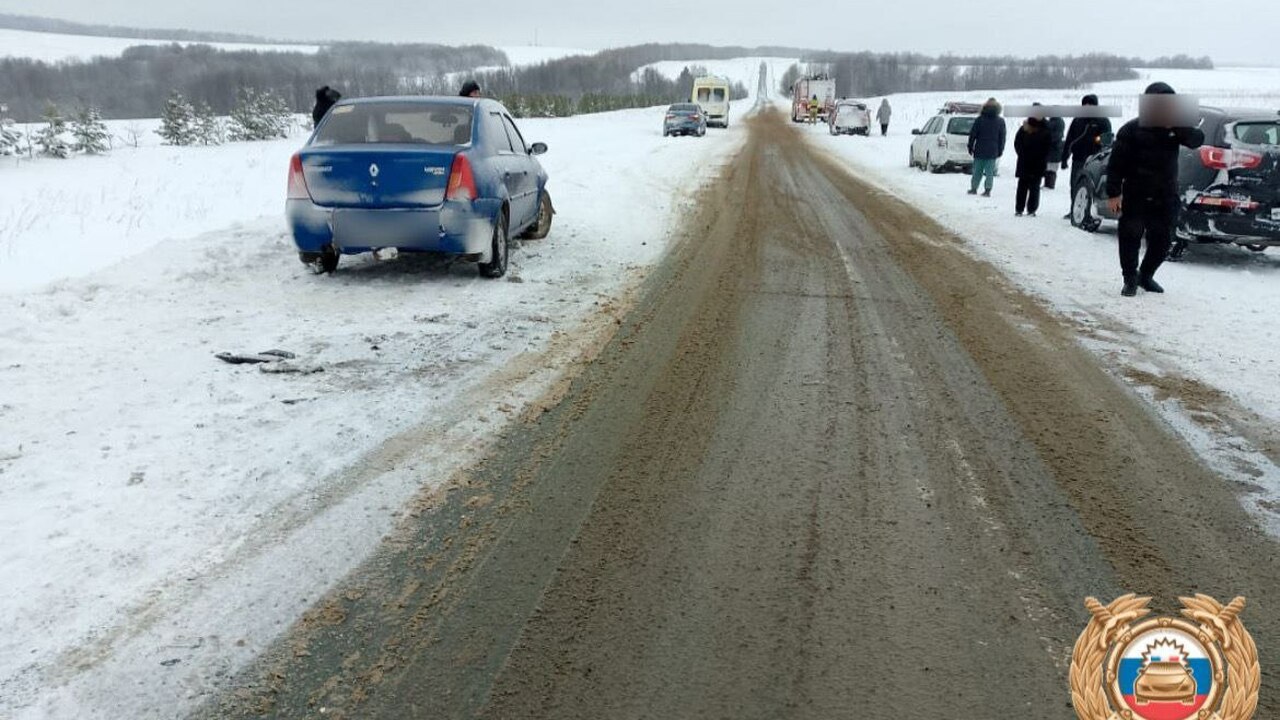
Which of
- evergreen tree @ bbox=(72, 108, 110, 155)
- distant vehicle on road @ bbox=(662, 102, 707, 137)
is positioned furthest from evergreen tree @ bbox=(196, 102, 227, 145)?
distant vehicle on road @ bbox=(662, 102, 707, 137)

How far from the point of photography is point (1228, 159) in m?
8.92

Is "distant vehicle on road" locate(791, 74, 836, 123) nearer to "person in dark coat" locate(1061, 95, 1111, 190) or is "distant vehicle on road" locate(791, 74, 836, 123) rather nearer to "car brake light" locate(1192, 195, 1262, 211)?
"person in dark coat" locate(1061, 95, 1111, 190)

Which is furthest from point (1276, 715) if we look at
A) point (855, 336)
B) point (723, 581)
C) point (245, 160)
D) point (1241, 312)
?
point (245, 160)

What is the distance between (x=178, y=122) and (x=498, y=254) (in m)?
26.9

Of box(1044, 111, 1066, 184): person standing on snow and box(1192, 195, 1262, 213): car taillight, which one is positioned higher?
box(1044, 111, 1066, 184): person standing on snow

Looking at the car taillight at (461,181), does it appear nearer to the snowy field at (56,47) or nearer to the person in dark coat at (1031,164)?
the person in dark coat at (1031,164)

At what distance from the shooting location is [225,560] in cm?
297

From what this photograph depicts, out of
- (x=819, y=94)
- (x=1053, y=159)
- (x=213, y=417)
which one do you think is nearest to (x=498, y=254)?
(x=213, y=417)

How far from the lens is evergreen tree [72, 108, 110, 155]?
22938 mm

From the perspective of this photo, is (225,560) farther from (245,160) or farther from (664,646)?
(245,160)

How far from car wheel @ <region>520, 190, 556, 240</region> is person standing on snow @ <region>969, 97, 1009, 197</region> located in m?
9.52

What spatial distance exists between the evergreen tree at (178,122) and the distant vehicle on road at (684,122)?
63.2ft

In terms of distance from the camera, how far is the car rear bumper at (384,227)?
7168 millimetres

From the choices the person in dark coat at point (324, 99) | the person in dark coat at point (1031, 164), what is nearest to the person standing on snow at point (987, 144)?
the person in dark coat at point (1031, 164)
